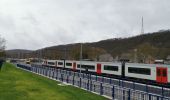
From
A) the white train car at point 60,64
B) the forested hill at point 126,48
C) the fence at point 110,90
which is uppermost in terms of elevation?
the forested hill at point 126,48

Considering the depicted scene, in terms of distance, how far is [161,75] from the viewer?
34.9m

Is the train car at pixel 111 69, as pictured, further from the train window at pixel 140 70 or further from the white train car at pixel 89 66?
the white train car at pixel 89 66

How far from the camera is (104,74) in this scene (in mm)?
52344

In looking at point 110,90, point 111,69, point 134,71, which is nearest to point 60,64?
point 111,69

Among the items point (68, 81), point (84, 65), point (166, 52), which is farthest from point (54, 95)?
point (166, 52)

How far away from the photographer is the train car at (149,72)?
34375 millimetres

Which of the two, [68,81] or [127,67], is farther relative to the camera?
[127,67]

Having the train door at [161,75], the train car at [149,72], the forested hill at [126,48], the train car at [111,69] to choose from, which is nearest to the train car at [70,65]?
the train car at [111,69]

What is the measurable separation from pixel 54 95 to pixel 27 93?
1920mm

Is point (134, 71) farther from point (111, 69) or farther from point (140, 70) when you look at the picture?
point (111, 69)

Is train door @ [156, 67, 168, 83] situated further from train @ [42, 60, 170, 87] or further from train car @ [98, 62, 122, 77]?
train car @ [98, 62, 122, 77]

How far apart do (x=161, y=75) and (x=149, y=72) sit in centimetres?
291

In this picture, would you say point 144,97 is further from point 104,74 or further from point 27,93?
point 104,74

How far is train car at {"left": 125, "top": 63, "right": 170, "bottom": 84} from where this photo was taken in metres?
34.4
